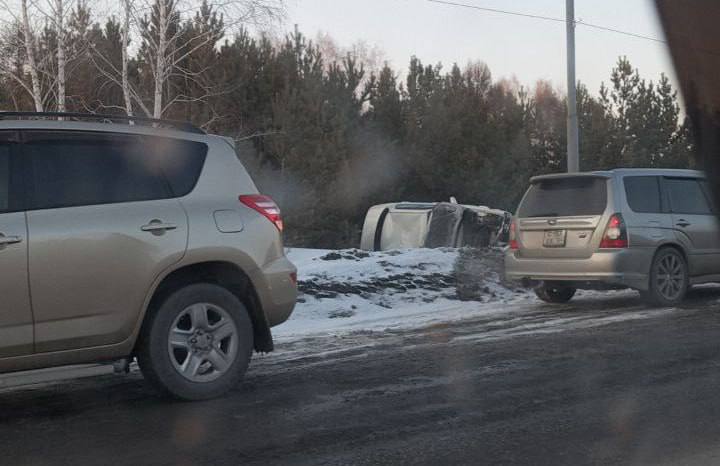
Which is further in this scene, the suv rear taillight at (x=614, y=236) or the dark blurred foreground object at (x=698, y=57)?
the suv rear taillight at (x=614, y=236)

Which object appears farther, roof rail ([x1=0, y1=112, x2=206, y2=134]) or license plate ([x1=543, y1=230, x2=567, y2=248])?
license plate ([x1=543, y1=230, x2=567, y2=248])

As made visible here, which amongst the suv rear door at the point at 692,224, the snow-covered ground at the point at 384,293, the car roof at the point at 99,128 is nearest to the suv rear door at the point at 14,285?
the car roof at the point at 99,128

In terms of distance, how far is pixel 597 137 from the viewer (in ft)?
111

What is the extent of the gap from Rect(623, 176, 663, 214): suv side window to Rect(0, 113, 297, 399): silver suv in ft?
18.6

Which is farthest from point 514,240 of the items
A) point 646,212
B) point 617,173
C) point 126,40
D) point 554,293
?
point 126,40

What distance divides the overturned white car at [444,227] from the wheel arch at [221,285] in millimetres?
11587

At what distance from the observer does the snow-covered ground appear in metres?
9.68

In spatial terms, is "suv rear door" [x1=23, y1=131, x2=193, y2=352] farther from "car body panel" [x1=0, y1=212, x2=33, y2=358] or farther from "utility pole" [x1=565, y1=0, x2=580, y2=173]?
"utility pole" [x1=565, y1=0, x2=580, y2=173]

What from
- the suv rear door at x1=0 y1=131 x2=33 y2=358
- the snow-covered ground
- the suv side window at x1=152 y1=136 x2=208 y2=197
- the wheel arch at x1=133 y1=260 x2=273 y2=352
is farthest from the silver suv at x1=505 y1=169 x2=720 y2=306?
the suv rear door at x1=0 y1=131 x2=33 y2=358

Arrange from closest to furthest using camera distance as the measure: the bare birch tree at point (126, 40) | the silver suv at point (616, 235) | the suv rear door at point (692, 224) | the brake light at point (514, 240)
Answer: the silver suv at point (616, 235) < the suv rear door at point (692, 224) < the brake light at point (514, 240) < the bare birch tree at point (126, 40)

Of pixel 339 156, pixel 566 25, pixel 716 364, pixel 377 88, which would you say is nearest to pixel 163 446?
pixel 716 364

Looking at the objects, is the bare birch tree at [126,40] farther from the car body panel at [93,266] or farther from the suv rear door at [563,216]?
the car body panel at [93,266]

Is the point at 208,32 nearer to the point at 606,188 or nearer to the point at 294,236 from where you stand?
the point at 294,236

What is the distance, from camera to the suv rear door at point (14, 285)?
16.9 feet
